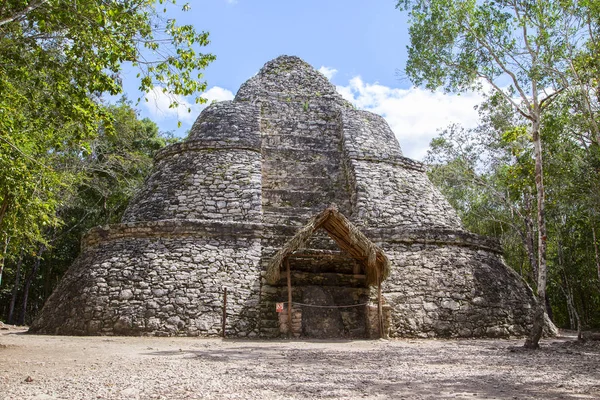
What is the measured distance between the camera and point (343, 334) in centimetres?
905

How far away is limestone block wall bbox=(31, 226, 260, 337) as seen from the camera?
8680 mm

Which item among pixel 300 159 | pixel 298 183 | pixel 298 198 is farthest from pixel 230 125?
pixel 298 198

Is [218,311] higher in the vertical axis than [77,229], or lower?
lower

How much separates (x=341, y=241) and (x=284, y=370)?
14.3ft

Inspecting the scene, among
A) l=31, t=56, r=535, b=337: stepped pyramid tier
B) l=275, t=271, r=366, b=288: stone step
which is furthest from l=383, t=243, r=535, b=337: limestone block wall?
l=275, t=271, r=366, b=288: stone step

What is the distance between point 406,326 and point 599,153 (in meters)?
5.18

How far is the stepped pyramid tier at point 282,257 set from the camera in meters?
8.87

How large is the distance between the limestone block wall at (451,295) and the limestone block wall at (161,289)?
2883 millimetres

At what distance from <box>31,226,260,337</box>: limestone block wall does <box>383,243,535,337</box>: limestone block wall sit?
113 inches

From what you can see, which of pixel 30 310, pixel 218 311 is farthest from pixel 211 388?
pixel 30 310

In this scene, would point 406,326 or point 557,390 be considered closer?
point 557,390

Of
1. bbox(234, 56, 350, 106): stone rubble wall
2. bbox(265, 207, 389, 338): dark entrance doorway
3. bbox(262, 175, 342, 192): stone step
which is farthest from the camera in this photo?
bbox(234, 56, 350, 106): stone rubble wall

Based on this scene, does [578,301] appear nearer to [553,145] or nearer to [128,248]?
[553,145]

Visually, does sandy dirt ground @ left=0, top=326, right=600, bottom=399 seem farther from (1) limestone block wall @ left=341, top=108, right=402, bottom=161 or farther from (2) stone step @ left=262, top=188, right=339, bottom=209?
(1) limestone block wall @ left=341, top=108, right=402, bottom=161
